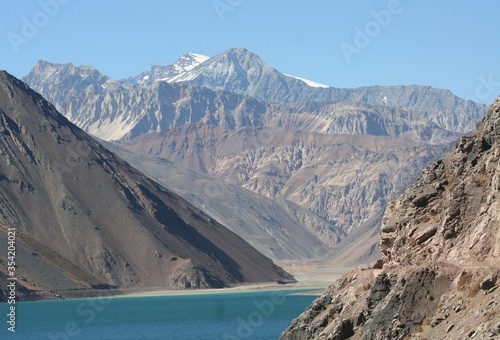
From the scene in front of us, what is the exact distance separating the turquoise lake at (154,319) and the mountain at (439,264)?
2236 inches

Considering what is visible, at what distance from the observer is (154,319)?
150m

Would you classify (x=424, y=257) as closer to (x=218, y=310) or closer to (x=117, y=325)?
(x=117, y=325)

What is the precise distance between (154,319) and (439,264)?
115 meters

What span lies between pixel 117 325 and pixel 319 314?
94617mm

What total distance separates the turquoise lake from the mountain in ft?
186

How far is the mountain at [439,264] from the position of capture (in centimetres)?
3494

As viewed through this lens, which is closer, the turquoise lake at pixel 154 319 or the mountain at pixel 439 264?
the mountain at pixel 439 264

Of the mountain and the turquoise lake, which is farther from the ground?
the mountain

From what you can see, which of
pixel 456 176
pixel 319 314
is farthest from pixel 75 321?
pixel 456 176

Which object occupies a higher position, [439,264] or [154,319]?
[439,264]

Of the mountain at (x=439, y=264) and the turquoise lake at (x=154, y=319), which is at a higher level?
the mountain at (x=439, y=264)

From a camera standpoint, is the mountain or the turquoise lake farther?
the turquoise lake

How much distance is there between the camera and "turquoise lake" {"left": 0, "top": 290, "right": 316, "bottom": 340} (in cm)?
11762

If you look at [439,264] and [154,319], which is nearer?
[439,264]
